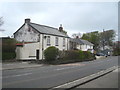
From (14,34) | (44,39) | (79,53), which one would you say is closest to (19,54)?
(44,39)

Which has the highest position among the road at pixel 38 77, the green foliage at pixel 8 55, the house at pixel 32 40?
the house at pixel 32 40

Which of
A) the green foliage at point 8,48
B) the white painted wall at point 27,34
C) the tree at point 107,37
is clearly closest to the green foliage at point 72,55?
the white painted wall at point 27,34

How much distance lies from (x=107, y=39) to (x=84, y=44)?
32241 millimetres

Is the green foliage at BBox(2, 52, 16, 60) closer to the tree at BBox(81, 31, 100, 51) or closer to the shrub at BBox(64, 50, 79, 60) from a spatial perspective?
the shrub at BBox(64, 50, 79, 60)

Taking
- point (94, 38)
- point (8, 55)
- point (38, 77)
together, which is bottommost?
point (38, 77)

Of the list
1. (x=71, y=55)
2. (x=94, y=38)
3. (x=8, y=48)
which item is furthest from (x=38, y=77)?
(x=94, y=38)

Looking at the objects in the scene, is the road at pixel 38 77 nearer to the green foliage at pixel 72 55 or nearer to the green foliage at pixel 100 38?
the green foliage at pixel 72 55

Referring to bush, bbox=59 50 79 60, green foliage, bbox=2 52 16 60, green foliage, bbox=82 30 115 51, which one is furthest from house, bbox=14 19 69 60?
green foliage, bbox=82 30 115 51

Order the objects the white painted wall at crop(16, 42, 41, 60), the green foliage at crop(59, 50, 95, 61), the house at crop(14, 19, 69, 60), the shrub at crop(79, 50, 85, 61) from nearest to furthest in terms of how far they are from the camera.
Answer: the green foliage at crop(59, 50, 95, 61) → the white painted wall at crop(16, 42, 41, 60) → the house at crop(14, 19, 69, 60) → the shrub at crop(79, 50, 85, 61)

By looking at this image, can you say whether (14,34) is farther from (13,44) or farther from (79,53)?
(79,53)

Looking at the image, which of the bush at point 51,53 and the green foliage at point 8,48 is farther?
the green foliage at point 8,48

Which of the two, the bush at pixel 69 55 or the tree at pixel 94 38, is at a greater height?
the tree at pixel 94 38

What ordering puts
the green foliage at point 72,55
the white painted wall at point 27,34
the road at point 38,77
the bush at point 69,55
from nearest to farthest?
the road at point 38,77 < the bush at point 69,55 < the green foliage at point 72,55 < the white painted wall at point 27,34

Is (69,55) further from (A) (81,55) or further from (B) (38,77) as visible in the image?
(B) (38,77)
